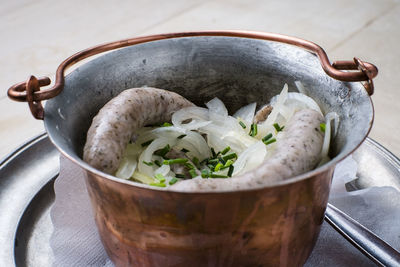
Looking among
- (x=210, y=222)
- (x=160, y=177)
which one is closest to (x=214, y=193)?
(x=210, y=222)

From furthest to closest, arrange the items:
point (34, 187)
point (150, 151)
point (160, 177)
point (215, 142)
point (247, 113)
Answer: point (34, 187) < point (247, 113) < point (215, 142) < point (150, 151) < point (160, 177)

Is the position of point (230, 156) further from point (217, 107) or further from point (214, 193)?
point (214, 193)

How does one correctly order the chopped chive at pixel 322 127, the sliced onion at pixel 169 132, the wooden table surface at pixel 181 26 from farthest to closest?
the wooden table surface at pixel 181 26 < the sliced onion at pixel 169 132 < the chopped chive at pixel 322 127

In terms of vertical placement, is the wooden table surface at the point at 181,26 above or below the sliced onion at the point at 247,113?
below

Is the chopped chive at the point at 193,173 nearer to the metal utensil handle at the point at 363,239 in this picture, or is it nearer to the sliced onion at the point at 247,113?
the sliced onion at the point at 247,113

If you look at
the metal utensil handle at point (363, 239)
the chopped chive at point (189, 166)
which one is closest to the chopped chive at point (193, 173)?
the chopped chive at point (189, 166)

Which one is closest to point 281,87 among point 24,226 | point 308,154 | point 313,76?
point 313,76


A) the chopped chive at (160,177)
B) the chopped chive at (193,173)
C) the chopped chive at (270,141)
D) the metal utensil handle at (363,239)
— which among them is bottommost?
the metal utensil handle at (363,239)
